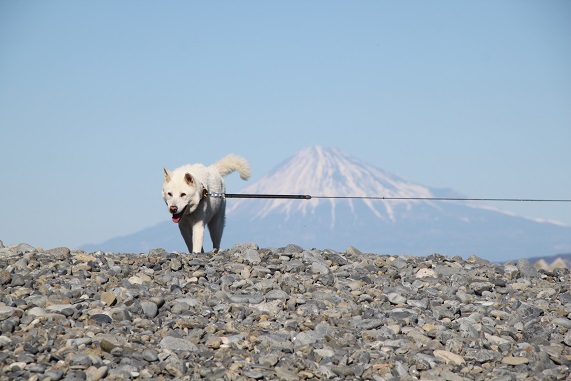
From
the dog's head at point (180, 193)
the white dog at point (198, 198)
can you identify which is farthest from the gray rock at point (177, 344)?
the dog's head at point (180, 193)

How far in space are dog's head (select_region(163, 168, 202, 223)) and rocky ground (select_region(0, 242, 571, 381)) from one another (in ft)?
3.66

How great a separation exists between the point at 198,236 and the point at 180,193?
0.79 metres

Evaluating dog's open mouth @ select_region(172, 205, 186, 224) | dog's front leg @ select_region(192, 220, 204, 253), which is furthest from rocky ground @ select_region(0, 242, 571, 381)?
dog's open mouth @ select_region(172, 205, 186, 224)

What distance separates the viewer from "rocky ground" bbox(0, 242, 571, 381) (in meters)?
7.93

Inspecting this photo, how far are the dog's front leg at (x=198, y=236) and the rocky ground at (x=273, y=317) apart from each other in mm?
1061

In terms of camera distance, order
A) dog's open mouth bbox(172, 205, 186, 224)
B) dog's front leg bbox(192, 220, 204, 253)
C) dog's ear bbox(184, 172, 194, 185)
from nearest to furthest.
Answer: dog's ear bbox(184, 172, 194, 185), dog's open mouth bbox(172, 205, 186, 224), dog's front leg bbox(192, 220, 204, 253)

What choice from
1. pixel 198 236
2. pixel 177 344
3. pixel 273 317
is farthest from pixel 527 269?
pixel 177 344

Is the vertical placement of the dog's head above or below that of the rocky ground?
above

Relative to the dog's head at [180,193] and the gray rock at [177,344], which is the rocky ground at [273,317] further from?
the dog's head at [180,193]

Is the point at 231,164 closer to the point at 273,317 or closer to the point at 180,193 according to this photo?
the point at 180,193

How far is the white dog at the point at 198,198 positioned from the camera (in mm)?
12234

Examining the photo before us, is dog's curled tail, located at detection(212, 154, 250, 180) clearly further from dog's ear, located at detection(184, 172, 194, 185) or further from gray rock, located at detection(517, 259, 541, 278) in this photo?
gray rock, located at detection(517, 259, 541, 278)

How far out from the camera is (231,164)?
14.0m

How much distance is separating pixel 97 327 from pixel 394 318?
10.2ft
